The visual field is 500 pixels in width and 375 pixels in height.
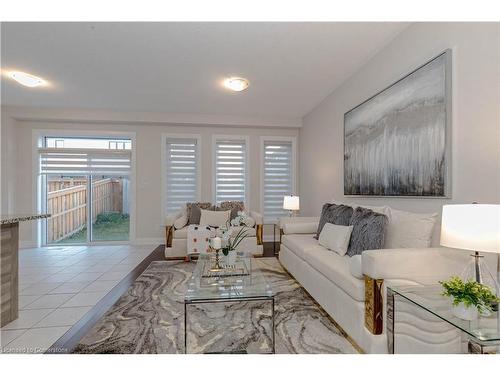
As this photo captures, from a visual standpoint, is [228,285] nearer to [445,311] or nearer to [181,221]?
[445,311]

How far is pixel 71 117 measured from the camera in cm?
479

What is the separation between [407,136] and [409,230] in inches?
36.1

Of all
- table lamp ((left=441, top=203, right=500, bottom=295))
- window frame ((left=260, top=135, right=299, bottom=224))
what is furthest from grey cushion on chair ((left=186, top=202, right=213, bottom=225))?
table lamp ((left=441, top=203, right=500, bottom=295))

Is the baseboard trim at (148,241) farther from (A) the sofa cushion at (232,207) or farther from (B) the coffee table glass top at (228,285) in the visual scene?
(B) the coffee table glass top at (228,285)

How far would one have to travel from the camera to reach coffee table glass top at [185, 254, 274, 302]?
1782 mm

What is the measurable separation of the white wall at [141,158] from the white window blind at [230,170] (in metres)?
0.17

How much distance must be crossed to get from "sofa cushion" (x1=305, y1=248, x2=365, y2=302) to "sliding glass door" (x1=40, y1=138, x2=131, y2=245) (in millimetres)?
4391

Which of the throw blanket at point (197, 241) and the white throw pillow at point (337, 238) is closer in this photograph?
the white throw pillow at point (337, 238)

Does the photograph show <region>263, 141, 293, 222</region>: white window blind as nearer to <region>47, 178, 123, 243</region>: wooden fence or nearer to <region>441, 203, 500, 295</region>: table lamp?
<region>47, 178, 123, 243</region>: wooden fence

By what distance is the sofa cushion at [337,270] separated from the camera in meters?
1.81

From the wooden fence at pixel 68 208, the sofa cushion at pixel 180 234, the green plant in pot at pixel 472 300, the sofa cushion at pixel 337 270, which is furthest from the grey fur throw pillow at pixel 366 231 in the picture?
the wooden fence at pixel 68 208

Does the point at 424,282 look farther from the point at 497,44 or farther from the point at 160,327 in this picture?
the point at 160,327
